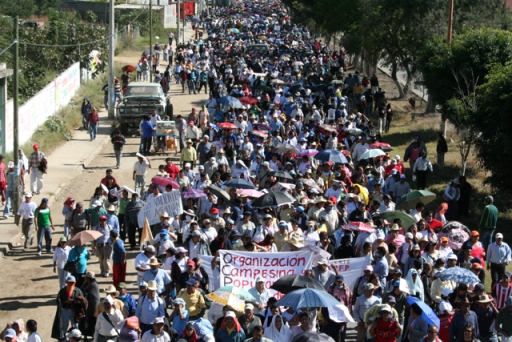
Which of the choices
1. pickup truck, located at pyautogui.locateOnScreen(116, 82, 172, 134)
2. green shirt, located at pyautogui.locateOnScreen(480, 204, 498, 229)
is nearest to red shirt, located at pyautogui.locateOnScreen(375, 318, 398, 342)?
green shirt, located at pyautogui.locateOnScreen(480, 204, 498, 229)

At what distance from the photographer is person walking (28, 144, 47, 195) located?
76.9 ft

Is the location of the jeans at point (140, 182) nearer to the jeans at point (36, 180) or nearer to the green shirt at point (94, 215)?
the jeans at point (36, 180)

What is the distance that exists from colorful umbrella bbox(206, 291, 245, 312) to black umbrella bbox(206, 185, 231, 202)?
580 cm

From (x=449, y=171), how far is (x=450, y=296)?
14707 mm

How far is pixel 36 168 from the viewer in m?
23.6

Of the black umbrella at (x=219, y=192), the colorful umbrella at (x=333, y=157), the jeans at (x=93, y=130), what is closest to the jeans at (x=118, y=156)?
the jeans at (x=93, y=130)

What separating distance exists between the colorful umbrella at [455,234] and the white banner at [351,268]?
7.35ft

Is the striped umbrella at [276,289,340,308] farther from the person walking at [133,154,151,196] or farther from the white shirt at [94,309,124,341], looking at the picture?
the person walking at [133,154,151,196]

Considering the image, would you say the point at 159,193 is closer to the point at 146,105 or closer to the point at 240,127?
the point at 240,127

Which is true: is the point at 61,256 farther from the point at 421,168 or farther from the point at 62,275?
the point at 421,168

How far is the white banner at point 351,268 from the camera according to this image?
14430mm

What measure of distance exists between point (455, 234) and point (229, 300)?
217 inches

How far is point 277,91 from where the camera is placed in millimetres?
34750

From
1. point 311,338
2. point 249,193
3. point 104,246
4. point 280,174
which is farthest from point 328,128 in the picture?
point 311,338
